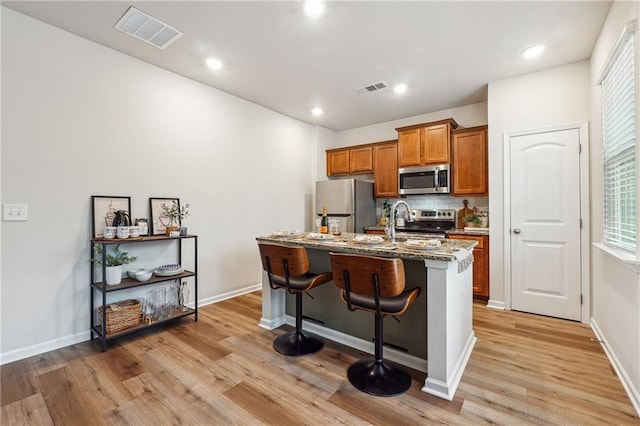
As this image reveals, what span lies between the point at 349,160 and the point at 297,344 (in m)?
3.58

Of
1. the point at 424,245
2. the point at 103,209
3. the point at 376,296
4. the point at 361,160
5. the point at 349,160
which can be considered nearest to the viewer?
the point at 376,296

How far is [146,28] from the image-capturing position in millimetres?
2486

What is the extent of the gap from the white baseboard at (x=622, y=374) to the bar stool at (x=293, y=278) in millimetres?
2033

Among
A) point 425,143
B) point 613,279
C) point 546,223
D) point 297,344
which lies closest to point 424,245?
point 297,344

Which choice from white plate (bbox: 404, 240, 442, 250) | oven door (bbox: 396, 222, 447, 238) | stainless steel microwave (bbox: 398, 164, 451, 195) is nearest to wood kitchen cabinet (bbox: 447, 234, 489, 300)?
oven door (bbox: 396, 222, 447, 238)

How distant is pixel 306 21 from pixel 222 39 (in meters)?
0.83

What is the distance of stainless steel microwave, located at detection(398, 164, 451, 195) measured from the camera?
4.16 metres

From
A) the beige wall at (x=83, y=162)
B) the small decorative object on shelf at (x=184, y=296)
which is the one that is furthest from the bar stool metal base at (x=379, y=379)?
the beige wall at (x=83, y=162)

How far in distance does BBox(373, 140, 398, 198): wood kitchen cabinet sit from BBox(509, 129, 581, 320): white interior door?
1715mm

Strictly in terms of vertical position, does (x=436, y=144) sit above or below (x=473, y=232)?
above

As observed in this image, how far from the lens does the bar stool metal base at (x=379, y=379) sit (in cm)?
188

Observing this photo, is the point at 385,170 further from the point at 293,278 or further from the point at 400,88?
the point at 293,278

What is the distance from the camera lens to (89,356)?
7.69 ft

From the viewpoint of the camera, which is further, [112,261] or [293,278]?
[112,261]
